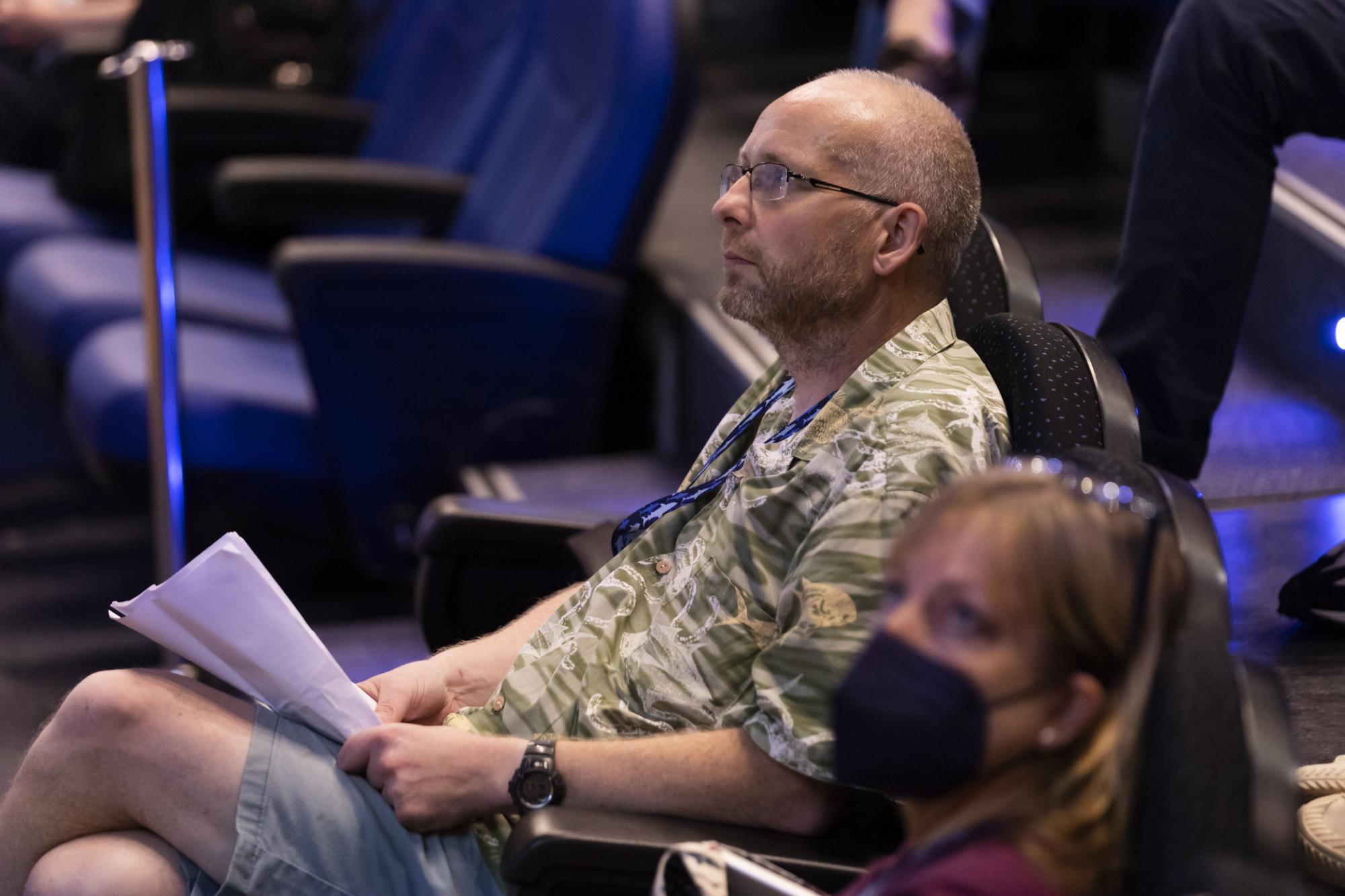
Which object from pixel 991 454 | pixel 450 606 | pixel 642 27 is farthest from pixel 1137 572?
pixel 642 27

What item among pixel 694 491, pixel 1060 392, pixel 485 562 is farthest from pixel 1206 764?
pixel 485 562

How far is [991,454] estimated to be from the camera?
1.22 m

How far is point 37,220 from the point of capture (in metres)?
3.48

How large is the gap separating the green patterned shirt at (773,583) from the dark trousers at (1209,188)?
458mm

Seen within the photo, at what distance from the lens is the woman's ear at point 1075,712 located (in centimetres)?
84

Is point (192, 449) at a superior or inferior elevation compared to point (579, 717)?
inferior

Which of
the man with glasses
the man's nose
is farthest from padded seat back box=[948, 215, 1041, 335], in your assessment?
the man's nose

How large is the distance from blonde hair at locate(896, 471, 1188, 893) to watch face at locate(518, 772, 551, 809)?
0.44 m

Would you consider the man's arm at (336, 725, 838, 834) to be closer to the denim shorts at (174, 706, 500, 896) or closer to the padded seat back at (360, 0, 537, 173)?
the denim shorts at (174, 706, 500, 896)

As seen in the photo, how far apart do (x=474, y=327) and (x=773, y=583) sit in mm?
1533

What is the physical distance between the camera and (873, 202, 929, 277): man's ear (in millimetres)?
1365

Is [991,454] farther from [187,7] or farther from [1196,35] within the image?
[187,7]

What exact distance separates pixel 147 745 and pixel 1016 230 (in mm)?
2251

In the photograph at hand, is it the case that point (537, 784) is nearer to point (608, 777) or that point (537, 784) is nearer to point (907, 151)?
point (608, 777)
